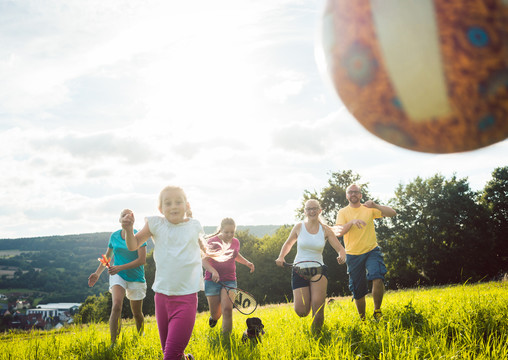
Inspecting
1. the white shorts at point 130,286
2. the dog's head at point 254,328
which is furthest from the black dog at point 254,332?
the white shorts at point 130,286

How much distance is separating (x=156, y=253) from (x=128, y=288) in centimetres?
249

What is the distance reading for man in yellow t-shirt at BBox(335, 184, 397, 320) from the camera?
618cm

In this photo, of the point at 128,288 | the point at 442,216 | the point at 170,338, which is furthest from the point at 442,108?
the point at 442,216

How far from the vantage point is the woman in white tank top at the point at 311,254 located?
5.48 meters

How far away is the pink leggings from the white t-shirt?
0.30 feet

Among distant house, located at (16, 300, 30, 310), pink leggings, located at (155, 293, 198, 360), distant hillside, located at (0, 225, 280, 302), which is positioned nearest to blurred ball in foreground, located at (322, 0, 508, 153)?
pink leggings, located at (155, 293, 198, 360)

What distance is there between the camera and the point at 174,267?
3.84m

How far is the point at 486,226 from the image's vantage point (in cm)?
3481

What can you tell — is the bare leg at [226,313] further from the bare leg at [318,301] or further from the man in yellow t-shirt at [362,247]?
the man in yellow t-shirt at [362,247]

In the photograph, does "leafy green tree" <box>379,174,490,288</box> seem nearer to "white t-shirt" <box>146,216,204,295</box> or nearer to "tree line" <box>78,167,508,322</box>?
"tree line" <box>78,167,508,322</box>

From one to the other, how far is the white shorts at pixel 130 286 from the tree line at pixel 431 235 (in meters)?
Answer: 27.6

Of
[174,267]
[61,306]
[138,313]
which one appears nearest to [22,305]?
[61,306]

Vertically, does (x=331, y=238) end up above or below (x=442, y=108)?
below

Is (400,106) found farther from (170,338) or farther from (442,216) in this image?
(442,216)
